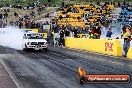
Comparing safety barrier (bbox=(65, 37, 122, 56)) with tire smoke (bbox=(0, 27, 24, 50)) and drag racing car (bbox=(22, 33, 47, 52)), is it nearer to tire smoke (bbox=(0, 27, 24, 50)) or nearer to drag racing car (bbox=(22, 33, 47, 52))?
drag racing car (bbox=(22, 33, 47, 52))

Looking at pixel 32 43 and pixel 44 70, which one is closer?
pixel 44 70

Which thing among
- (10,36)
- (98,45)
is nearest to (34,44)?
(98,45)

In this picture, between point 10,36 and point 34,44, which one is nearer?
point 34,44

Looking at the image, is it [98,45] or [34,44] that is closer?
[98,45]

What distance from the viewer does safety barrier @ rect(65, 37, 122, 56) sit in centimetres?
2592

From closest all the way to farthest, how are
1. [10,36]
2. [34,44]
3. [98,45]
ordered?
1. [98,45]
2. [34,44]
3. [10,36]

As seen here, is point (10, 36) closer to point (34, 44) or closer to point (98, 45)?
point (34, 44)

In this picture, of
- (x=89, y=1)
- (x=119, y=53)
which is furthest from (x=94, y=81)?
(x=89, y=1)

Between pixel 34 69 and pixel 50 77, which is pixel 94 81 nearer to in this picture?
pixel 50 77

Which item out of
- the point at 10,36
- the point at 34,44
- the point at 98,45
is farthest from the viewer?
the point at 10,36

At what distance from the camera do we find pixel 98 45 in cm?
2959

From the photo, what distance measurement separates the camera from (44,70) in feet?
57.0

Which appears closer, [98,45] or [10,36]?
[98,45]

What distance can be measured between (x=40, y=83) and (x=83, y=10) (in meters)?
45.0
